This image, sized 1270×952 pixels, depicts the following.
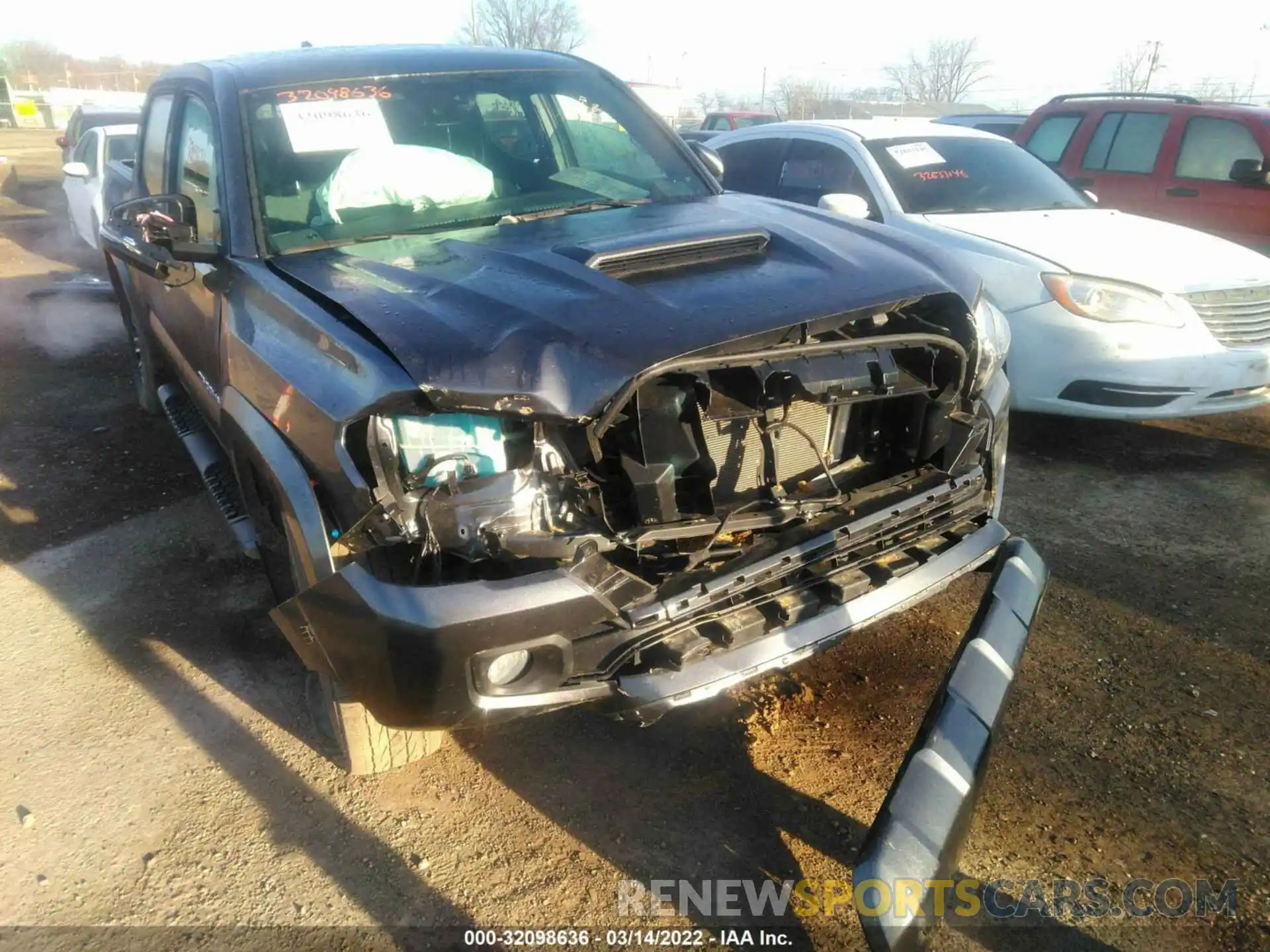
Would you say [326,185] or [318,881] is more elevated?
[326,185]

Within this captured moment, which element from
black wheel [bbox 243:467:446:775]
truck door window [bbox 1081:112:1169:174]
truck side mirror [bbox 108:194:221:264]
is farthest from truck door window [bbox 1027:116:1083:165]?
black wheel [bbox 243:467:446:775]

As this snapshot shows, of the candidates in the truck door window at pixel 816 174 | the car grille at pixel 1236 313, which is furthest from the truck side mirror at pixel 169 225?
the car grille at pixel 1236 313

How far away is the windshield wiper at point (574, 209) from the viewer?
3.12 metres

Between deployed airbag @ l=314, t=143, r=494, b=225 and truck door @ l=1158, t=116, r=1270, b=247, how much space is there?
624cm

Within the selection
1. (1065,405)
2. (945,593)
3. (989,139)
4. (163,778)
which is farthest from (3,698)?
(989,139)

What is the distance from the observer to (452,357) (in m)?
2.08

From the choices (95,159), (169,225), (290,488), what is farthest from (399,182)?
(95,159)

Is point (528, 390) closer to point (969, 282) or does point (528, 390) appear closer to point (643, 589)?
point (643, 589)

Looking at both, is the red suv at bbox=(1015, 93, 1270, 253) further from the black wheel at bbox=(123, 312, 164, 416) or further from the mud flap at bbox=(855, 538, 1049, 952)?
the black wheel at bbox=(123, 312, 164, 416)

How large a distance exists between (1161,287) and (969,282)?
7.64 ft

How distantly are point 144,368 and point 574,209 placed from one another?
3.23 meters

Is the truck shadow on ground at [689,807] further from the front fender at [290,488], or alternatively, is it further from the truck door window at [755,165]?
the truck door window at [755,165]

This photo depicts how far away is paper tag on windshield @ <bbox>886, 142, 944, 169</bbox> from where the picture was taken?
554cm

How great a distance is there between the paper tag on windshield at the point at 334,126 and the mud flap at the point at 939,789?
8.03ft
